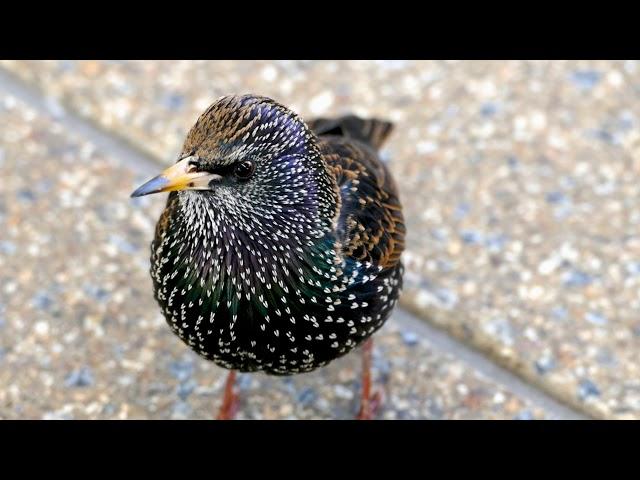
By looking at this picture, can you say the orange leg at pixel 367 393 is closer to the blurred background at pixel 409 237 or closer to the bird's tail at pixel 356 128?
the blurred background at pixel 409 237

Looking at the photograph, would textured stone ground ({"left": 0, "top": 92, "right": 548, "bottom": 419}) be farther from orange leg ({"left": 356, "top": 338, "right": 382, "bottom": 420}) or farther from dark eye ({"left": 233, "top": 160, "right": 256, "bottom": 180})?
dark eye ({"left": 233, "top": 160, "right": 256, "bottom": 180})

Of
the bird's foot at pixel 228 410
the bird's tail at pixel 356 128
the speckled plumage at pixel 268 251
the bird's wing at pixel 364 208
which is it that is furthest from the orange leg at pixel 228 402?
the bird's tail at pixel 356 128

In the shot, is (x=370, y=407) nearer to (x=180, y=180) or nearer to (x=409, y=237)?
(x=409, y=237)

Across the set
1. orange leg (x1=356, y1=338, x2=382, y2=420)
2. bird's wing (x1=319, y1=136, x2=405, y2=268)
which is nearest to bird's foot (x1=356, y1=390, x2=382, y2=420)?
orange leg (x1=356, y1=338, x2=382, y2=420)

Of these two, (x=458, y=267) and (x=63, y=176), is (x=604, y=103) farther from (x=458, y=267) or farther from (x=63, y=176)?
(x=63, y=176)

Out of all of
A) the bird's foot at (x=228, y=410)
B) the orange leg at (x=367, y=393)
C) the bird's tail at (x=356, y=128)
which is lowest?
the bird's foot at (x=228, y=410)

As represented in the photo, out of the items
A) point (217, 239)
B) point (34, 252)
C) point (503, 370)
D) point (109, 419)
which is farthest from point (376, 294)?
point (34, 252)
